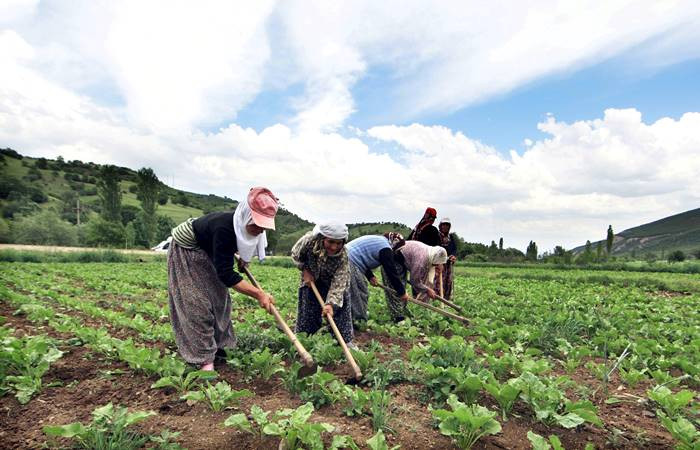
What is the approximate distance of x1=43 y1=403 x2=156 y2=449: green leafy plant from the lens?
7.39ft

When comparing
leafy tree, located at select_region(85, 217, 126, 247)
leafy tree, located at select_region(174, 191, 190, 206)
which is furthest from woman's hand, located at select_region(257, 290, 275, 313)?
leafy tree, located at select_region(174, 191, 190, 206)

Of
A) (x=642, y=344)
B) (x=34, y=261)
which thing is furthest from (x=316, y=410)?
(x=34, y=261)

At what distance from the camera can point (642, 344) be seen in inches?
195

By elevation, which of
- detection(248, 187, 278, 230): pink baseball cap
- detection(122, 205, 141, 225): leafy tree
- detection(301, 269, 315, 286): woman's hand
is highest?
detection(122, 205, 141, 225): leafy tree

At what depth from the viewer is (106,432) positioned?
2.51 meters

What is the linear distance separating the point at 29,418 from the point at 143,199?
5327 centimetres

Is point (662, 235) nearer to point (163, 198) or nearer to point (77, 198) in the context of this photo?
point (163, 198)

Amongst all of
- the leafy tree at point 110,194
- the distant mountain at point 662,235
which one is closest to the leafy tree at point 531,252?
the leafy tree at point 110,194

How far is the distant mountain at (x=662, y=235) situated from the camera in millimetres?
92125

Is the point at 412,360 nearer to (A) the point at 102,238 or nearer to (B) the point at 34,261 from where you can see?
(B) the point at 34,261

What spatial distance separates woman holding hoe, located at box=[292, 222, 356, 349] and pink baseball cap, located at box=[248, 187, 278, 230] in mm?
902

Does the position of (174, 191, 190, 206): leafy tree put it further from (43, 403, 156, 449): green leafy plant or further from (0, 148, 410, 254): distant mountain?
(43, 403, 156, 449): green leafy plant

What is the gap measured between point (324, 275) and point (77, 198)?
70.8 metres

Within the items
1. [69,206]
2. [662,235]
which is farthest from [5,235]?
[662,235]
